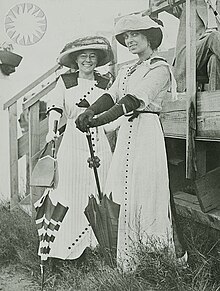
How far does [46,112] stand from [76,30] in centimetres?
41

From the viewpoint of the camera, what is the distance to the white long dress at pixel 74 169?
84.1 inches

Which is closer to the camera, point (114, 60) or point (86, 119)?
point (86, 119)

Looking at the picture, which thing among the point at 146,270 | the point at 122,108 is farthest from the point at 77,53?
the point at 146,270

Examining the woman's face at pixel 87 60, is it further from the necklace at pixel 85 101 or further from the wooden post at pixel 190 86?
the wooden post at pixel 190 86

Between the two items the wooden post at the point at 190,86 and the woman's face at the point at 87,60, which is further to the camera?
the woman's face at the point at 87,60

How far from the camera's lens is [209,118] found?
1.91m

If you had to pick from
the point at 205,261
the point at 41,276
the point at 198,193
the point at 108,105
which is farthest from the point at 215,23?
the point at 41,276

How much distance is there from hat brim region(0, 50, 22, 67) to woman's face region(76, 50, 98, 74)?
0.33 meters

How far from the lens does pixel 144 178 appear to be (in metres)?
1.92

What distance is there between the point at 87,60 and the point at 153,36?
0.32 meters

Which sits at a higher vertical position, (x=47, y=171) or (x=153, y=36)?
(x=153, y=36)

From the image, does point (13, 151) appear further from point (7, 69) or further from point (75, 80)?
point (75, 80)

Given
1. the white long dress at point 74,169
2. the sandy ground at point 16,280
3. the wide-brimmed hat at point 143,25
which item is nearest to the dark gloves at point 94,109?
the white long dress at point 74,169

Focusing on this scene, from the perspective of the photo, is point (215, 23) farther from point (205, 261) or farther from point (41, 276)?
point (41, 276)
